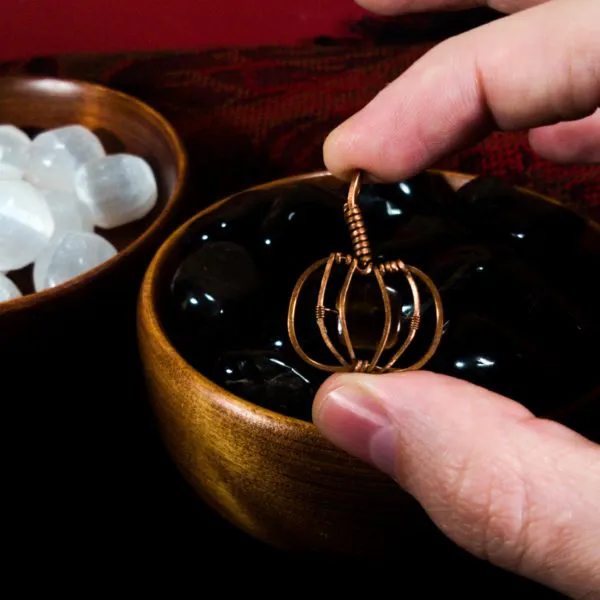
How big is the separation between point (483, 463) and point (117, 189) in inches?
15.8

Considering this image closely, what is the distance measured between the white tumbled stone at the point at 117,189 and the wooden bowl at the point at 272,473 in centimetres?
23

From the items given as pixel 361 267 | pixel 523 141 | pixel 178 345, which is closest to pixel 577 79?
pixel 361 267

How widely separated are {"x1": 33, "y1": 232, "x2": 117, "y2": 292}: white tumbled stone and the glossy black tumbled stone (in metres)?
0.12

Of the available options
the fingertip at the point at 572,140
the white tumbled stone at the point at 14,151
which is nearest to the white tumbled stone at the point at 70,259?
the white tumbled stone at the point at 14,151

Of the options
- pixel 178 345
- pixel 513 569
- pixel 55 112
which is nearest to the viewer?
pixel 513 569

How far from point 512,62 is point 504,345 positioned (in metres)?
0.15

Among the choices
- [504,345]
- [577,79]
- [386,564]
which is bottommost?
[386,564]

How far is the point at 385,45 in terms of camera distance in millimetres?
884

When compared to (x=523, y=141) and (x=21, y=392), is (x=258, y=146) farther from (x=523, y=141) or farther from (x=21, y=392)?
(x=21, y=392)

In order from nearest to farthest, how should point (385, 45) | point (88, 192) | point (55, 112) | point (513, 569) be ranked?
point (513, 569) → point (88, 192) → point (55, 112) → point (385, 45)

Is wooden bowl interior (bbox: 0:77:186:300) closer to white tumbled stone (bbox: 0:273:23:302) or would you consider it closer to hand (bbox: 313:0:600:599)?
white tumbled stone (bbox: 0:273:23:302)

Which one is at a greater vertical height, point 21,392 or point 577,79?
point 577,79

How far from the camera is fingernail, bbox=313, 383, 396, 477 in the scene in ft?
0.97

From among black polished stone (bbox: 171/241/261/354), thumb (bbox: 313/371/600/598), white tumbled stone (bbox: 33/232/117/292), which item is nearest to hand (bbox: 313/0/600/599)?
thumb (bbox: 313/371/600/598)
